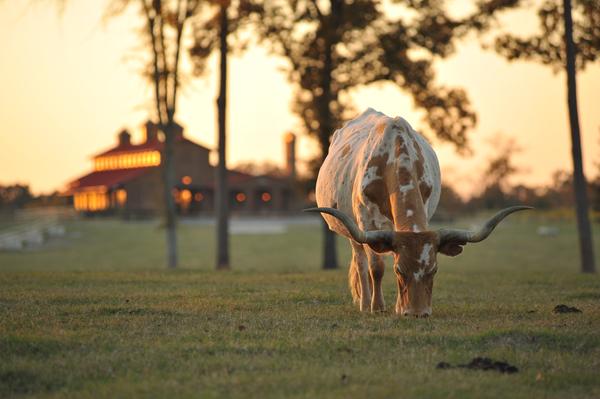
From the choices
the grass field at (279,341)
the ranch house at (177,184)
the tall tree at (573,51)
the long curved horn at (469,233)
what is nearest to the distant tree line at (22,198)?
the ranch house at (177,184)

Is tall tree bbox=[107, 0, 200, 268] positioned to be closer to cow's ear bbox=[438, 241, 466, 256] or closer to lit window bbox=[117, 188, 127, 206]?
cow's ear bbox=[438, 241, 466, 256]

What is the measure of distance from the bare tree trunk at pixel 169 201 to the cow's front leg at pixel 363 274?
51.5 ft

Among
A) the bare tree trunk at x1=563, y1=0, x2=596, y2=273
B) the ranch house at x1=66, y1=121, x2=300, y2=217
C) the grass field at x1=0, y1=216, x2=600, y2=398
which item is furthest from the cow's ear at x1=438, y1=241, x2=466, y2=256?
the ranch house at x1=66, y1=121, x2=300, y2=217

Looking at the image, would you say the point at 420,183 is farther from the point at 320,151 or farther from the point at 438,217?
the point at 438,217

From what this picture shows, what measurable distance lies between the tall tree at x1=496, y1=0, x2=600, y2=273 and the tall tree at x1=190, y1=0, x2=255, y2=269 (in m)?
8.75

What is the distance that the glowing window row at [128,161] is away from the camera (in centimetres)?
8850

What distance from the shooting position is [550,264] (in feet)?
137

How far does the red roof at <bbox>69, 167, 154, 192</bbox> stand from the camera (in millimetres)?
82312

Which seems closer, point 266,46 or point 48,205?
point 266,46

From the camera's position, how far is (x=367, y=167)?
11109 millimetres

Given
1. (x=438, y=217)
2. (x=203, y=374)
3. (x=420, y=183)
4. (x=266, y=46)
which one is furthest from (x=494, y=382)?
(x=438, y=217)

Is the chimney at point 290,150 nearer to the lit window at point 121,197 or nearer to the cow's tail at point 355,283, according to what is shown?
the lit window at point 121,197

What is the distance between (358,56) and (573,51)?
7324 mm

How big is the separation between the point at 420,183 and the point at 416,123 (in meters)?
17.8
